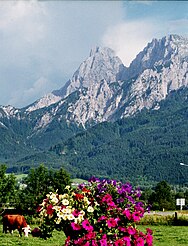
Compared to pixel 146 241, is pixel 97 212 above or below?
above

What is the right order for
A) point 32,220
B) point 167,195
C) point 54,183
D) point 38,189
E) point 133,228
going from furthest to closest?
point 167,195
point 38,189
point 54,183
point 32,220
point 133,228

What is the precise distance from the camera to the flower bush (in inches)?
432

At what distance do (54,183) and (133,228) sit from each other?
71740 millimetres

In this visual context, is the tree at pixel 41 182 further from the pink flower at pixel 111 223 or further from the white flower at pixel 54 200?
the pink flower at pixel 111 223

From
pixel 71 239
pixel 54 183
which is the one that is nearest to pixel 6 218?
pixel 71 239

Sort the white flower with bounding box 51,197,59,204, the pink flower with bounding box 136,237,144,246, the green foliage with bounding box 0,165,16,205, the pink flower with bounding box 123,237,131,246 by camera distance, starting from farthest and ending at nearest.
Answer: the green foliage with bounding box 0,165,16,205 < the white flower with bounding box 51,197,59,204 < the pink flower with bounding box 136,237,144,246 < the pink flower with bounding box 123,237,131,246

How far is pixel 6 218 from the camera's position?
2602 centimetres

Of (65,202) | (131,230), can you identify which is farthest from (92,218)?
(131,230)

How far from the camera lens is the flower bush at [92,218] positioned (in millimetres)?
10969

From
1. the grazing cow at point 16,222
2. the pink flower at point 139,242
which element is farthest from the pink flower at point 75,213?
the grazing cow at point 16,222

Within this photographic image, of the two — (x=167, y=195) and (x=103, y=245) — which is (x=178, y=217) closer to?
(x=103, y=245)

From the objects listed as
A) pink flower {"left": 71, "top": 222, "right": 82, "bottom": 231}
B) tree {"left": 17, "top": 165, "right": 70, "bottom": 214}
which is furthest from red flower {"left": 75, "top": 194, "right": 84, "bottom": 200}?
tree {"left": 17, "top": 165, "right": 70, "bottom": 214}

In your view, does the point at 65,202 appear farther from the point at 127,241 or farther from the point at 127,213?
the point at 127,241

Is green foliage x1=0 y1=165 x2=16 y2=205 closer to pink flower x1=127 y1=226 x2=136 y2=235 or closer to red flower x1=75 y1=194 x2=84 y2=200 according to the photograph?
red flower x1=75 y1=194 x2=84 y2=200
